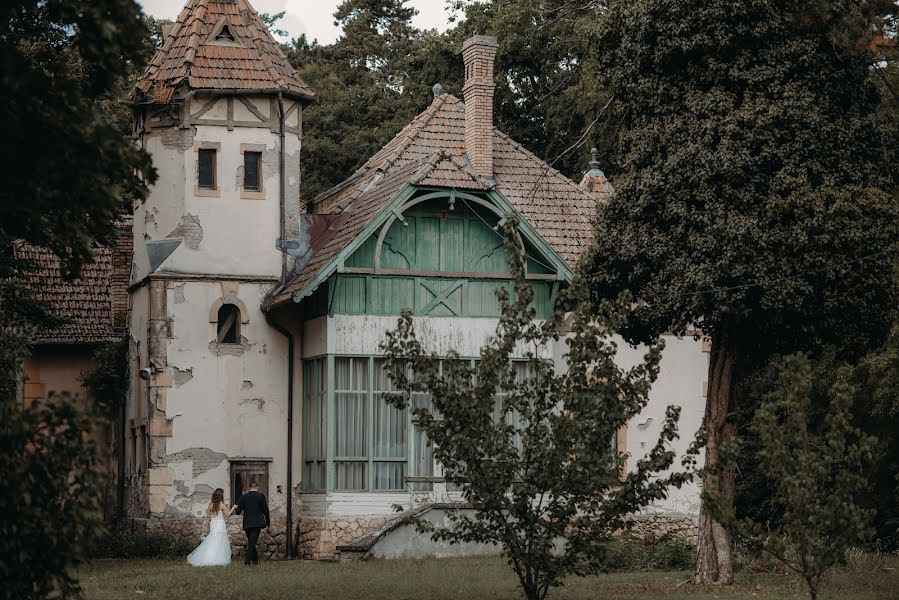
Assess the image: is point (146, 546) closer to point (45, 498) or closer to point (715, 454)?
point (715, 454)

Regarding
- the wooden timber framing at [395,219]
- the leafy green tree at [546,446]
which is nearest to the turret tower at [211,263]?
the wooden timber framing at [395,219]

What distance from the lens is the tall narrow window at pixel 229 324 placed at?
2772cm

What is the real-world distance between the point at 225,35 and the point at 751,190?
1301 centimetres

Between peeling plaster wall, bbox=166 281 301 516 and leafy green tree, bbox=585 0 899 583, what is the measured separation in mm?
9198

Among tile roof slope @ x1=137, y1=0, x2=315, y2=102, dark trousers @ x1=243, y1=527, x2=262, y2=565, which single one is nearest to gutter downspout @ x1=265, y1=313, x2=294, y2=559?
dark trousers @ x1=243, y1=527, x2=262, y2=565

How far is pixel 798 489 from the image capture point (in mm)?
14891

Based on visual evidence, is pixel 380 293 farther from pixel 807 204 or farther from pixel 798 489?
pixel 798 489

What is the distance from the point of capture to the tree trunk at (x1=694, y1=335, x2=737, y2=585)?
2067 centimetres

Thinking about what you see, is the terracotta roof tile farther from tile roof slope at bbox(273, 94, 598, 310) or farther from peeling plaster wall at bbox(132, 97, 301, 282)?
tile roof slope at bbox(273, 94, 598, 310)

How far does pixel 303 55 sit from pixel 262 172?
29041 mm

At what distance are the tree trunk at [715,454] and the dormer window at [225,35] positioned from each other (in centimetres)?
1267

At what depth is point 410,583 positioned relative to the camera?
65.6ft

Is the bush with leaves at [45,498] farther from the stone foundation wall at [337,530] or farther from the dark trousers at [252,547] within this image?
the stone foundation wall at [337,530]

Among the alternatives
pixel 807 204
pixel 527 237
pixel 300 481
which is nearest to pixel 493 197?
pixel 527 237
